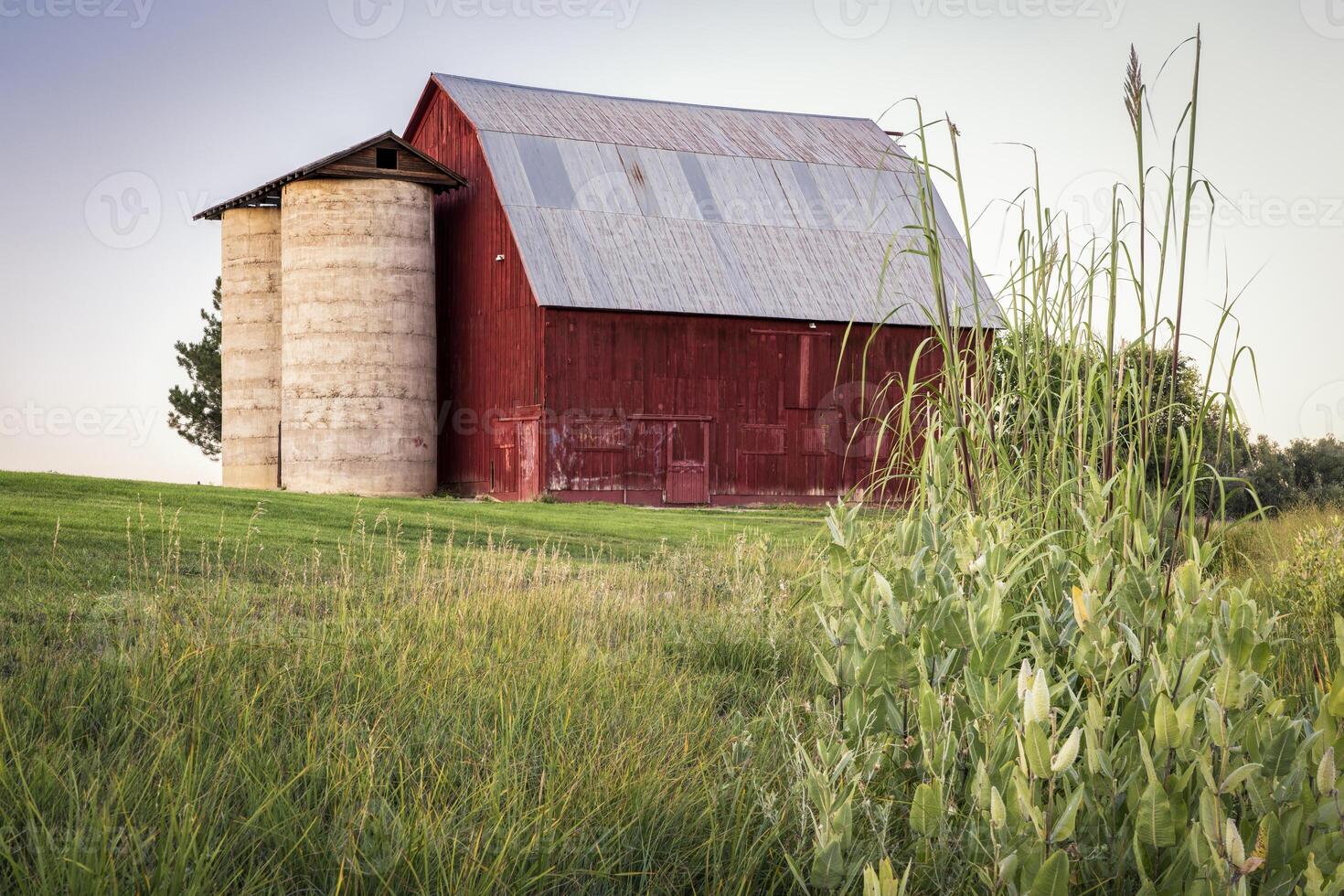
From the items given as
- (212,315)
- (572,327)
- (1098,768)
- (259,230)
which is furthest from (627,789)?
(212,315)

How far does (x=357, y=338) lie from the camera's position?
25.8 m

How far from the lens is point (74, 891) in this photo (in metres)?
2.84

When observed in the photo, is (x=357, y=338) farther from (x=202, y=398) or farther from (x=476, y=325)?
(x=202, y=398)

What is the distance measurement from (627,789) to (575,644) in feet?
7.95

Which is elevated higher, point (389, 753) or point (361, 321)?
point (361, 321)

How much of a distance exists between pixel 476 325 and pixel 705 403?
17.9 ft

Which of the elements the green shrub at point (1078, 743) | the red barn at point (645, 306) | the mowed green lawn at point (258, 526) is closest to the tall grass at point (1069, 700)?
the green shrub at point (1078, 743)

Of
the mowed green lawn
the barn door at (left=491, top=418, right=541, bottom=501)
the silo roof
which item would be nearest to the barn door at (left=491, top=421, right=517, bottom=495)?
the barn door at (left=491, top=418, right=541, bottom=501)

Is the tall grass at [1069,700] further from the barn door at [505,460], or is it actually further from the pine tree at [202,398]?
the pine tree at [202,398]

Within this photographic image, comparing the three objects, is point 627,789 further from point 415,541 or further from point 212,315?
point 212,315

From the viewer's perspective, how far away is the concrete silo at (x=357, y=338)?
2553 centimetres

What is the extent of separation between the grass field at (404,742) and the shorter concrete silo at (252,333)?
21461 mm

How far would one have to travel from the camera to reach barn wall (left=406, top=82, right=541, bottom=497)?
2500 cm

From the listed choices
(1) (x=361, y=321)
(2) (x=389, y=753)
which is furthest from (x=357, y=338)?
(2) (x=389, y=753)
